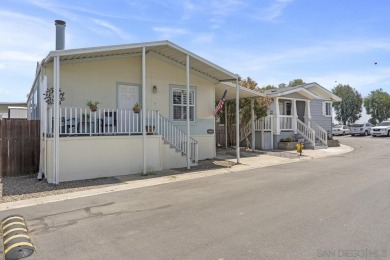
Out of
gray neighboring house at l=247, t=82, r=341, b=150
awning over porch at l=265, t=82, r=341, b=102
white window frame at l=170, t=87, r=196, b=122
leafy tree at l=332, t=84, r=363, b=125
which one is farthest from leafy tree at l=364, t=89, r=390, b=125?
white window frame at l=170, t=87, r=196, b=122

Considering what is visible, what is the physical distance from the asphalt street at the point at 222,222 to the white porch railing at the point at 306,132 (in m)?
11.9

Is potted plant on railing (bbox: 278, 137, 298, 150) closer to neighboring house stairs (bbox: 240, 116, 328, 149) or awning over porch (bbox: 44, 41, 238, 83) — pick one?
neighboring house stairs (bbox: 240, 116, 328, 149)

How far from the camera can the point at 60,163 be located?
9.77m

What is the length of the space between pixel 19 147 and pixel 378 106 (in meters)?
53.7

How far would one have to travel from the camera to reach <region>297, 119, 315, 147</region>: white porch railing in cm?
2098

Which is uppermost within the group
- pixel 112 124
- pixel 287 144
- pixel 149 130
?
pixel 112 124

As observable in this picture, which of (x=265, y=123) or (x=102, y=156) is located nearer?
(x=102, y=156)

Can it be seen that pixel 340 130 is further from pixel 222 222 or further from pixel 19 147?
pixel 222 222

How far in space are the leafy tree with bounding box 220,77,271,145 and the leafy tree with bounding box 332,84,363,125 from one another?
1463 inches

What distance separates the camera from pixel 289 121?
21734mm

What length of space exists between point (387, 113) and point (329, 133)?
104ft

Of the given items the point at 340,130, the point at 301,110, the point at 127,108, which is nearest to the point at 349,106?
the point at 340,130

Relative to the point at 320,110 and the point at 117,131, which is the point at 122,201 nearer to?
the point at 117,131

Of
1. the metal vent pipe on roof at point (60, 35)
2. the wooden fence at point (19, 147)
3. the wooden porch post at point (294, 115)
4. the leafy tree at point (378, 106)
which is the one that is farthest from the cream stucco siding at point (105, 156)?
the leafy tree at point (378, 106)
